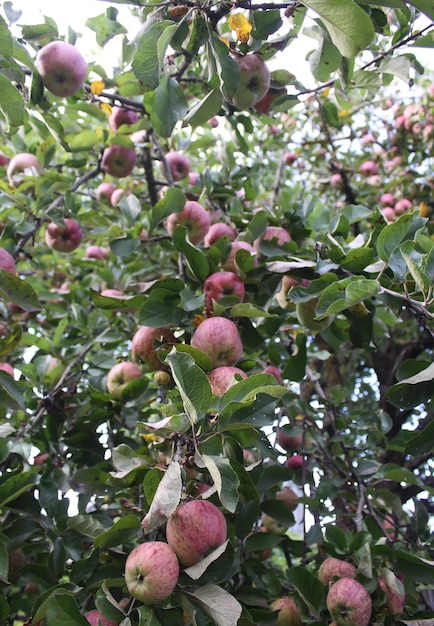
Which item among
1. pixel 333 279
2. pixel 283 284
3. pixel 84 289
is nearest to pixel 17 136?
pixel 84 289

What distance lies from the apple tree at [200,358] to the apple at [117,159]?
11 millimetres

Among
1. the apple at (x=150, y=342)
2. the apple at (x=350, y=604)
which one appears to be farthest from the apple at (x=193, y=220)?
the apple at (x=350, y=604)

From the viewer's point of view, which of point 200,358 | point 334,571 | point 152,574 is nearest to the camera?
point 152,574

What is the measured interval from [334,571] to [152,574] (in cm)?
56

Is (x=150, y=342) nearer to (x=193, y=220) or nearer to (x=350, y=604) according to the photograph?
(x=193, y=220)

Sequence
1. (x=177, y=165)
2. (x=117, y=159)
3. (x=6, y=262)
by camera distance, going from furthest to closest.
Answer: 1. (x=177, y=165)
2. (x=117, y=159)
3. (x=6, y=262)

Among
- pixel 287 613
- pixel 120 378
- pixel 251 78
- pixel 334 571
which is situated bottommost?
pixel 287 613

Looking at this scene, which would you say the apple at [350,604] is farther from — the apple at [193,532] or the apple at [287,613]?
the apple at [193,532]

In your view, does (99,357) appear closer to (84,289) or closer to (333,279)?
(84,289)

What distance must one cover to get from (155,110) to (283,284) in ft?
1.90

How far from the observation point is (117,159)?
1896 mm

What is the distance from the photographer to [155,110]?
129 centimetres

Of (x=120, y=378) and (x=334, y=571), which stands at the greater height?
(x=120, y=378)

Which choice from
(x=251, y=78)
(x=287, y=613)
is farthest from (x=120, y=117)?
(x=287, y=613)
